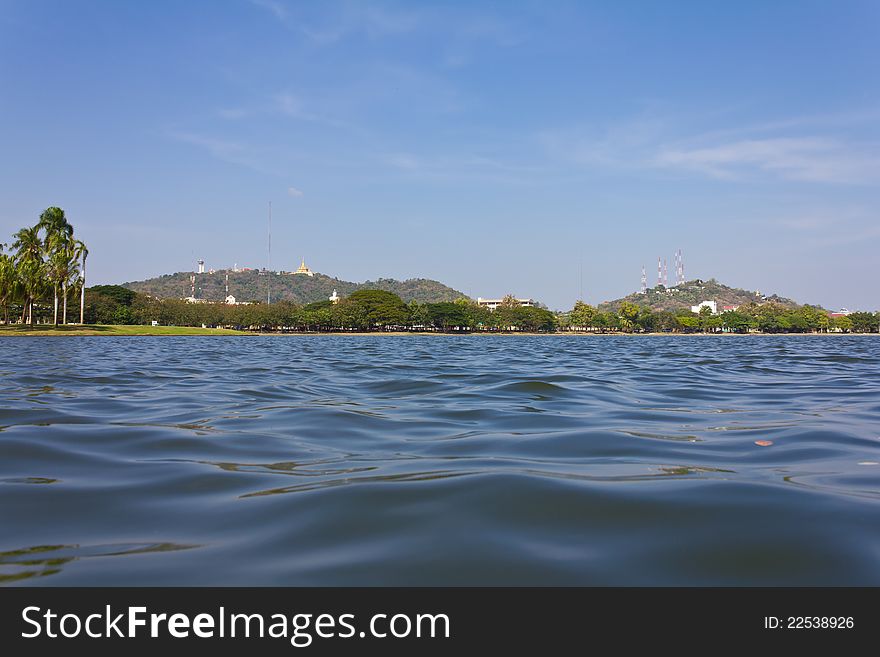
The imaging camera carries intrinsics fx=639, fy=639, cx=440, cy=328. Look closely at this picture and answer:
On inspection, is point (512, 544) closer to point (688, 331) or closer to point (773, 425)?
point (773, 425)

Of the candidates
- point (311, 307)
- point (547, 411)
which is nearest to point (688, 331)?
point (311, 307)

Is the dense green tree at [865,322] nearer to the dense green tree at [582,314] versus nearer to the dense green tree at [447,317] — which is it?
the dense green tree at [582,314]

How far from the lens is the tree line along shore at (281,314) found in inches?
3012

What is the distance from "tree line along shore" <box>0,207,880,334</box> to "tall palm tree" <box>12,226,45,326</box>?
0.42 ft

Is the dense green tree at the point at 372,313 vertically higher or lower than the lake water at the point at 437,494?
higher

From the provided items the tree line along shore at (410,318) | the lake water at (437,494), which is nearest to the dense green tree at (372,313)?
the tree line along shore at (410,318)

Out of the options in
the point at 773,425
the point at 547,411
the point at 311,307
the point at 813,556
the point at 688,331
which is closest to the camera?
the point at 813,556

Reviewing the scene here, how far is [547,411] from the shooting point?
30.6 feet

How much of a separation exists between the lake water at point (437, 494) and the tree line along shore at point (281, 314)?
217ft

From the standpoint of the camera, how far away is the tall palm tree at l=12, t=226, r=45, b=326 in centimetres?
6919

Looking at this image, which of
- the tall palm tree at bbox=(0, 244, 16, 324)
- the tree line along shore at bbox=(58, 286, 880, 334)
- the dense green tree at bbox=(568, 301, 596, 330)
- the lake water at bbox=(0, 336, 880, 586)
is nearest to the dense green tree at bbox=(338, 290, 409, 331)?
the tree line along shore at bbox=(58, 286, 880, 334)
